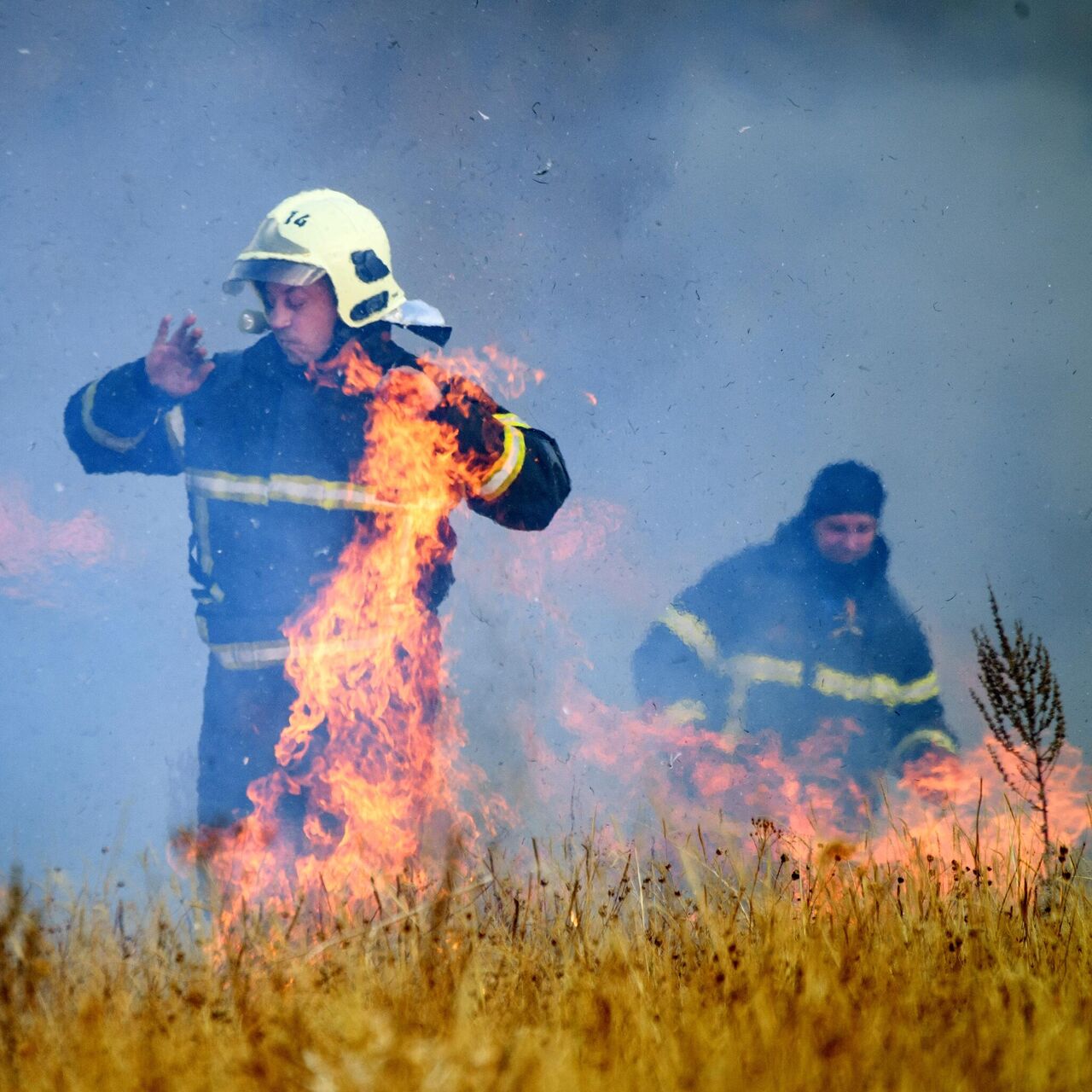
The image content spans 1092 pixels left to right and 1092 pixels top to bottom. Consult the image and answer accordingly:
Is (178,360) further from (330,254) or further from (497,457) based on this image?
(497,457)

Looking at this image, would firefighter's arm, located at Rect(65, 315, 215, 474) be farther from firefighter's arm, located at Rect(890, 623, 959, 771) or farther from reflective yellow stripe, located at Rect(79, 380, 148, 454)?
firefighter's arm, located at Rect(890, 623, 959, 771)

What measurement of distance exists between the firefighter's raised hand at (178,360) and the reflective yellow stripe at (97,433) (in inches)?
5.6

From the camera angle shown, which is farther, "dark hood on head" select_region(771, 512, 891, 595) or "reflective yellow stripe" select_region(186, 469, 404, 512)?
"dark hood on head" select_region(771, 512, 891, 595)

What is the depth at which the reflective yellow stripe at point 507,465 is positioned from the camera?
2736 mm

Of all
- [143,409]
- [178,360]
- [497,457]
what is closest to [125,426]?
[143,409]

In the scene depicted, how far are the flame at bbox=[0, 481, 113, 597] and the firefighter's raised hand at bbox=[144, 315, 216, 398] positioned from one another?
381mm

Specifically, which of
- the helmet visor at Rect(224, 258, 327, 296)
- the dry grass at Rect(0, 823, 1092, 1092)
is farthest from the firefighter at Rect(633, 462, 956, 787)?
the helmet visor at Rect(224, 258, 327, 296)

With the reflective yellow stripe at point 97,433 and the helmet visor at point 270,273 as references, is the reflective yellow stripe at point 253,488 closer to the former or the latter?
the reflective yellow stripe at point 97,433

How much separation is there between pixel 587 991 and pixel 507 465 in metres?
1.44

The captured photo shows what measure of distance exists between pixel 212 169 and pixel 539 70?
898 mm

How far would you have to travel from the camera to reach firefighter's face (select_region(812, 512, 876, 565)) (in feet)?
Answer: 9.55

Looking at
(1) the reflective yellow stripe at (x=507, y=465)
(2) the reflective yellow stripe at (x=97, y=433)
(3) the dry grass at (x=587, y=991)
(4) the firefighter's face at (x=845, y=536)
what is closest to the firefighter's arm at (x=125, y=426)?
(2) the reflective yellow stripe at (x=97, y=433)

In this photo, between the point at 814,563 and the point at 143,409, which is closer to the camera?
the point at 143,409

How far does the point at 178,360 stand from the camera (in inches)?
101
